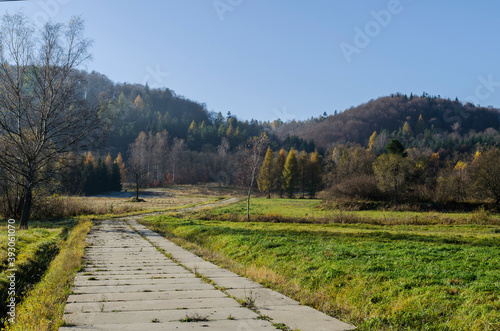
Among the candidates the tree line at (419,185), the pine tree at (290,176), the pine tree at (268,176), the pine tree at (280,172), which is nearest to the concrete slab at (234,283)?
the tree line at (419,185)

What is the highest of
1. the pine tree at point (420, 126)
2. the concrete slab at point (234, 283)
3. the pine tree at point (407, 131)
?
the pine tree at point (420, 126)

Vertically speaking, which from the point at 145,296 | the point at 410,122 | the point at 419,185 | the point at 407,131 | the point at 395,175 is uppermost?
the point at 410,122

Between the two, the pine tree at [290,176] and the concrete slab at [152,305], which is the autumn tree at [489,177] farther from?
the pine tree at [290,176]

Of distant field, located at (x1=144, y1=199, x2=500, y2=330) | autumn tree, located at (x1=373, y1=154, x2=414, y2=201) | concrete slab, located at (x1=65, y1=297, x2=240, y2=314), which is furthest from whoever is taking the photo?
autumn tree, located at (x1=373, y1=154, x2=414, y2=201)

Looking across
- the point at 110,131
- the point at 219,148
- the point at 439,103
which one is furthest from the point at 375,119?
the point at 110,131

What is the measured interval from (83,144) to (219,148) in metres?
109

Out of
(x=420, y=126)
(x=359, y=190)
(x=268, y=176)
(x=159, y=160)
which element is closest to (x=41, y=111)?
(x=359, y=190)

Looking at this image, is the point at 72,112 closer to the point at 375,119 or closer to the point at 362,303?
the point at 362,303

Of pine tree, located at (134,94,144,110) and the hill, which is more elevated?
pine tree, located at (134,94,144,110)

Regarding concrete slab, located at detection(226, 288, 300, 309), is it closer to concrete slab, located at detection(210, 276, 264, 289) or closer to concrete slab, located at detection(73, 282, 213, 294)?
concrete slab, located at detection(210, 276, 264, 289)

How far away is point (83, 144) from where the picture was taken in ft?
71.8

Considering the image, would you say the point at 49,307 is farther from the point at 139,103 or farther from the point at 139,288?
the point at 139,103

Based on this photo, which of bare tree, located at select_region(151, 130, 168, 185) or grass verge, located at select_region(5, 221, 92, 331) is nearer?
grass verge, located at select_region(5, 221, 92, 331)

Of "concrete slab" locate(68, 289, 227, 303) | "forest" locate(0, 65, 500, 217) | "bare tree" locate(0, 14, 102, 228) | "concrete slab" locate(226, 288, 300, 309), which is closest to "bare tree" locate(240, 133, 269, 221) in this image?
"forest" locate(0, 65, 500, 217)
